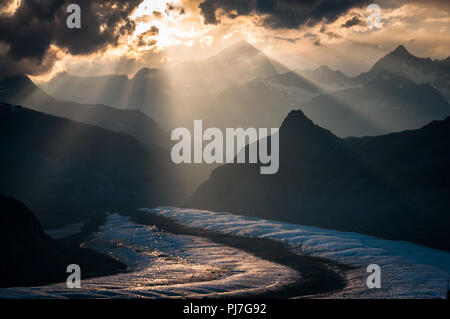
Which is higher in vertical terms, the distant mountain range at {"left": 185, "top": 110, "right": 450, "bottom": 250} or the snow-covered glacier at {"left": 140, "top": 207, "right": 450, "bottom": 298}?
the distant mountain range at {"left": 185, "top": 110, "right": 450, "bottom": 250}

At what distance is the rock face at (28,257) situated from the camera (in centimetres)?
5444

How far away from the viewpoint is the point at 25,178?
197000 millimetres

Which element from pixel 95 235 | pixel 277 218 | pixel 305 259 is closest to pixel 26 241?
pixel 305 259

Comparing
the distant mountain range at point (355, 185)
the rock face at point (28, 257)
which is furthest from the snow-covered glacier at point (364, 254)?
the rock face at point (28, 257)

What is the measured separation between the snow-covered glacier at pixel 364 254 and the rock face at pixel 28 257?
1373 inches

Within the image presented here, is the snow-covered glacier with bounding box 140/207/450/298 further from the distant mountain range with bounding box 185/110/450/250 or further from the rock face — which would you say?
the rock face

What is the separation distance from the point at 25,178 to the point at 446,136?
169554 millimetres

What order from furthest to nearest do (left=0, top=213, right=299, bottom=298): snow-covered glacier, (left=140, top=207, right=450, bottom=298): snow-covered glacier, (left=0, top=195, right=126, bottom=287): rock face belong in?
(left=0, top=195, right=126, bottom=287): rock face < (left=140, top=207, right=450, bottom=298): snow-covered glacier < (left=0, top=213, right=299, bottom=298): snow-covered glacier

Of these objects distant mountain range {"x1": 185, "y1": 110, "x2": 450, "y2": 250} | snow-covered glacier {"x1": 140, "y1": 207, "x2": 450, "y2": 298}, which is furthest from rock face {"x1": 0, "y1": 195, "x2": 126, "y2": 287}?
distant mountain range {"x1": 185, "y1": 110, "x2": 450, "y2": 250}

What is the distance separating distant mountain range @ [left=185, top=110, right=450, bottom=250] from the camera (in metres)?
104

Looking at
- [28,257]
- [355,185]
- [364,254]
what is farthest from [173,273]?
[355,185]

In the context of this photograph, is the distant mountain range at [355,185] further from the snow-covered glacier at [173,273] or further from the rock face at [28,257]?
the rock face at [28,257]

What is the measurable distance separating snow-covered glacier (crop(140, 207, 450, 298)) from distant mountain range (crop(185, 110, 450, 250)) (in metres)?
11.6
